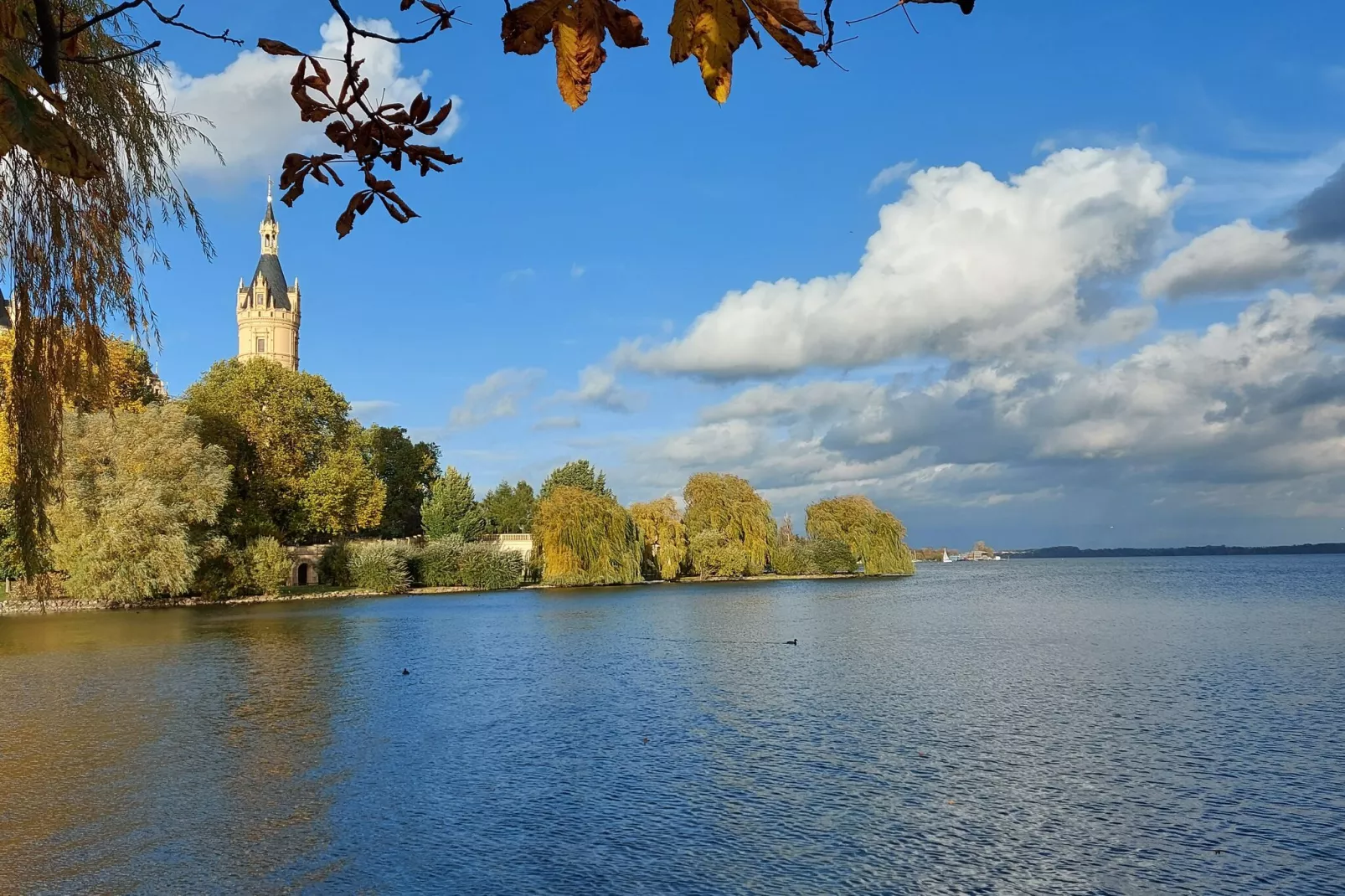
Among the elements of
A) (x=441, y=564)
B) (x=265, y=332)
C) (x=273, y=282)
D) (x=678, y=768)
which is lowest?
(x=678, y=768)

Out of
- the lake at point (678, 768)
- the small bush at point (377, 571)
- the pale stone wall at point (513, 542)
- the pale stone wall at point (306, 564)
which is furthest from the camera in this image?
the pale stone wall at point (513, 542)

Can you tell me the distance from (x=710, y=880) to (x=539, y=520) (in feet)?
178

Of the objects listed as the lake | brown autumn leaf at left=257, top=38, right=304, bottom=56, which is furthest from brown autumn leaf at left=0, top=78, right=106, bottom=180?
the lake

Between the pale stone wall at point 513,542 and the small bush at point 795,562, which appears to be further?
the pale stone wall at point 513,542

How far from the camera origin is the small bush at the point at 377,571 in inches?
2466

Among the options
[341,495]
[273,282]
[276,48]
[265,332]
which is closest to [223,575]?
[341,495]

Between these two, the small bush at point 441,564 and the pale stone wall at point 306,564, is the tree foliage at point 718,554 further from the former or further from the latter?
the pale stone wall at point 306,564

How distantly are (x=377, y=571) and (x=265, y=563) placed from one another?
10.2 m

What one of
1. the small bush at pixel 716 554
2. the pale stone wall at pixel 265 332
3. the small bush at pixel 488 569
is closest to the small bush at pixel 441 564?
the small bush at pixel 488 569

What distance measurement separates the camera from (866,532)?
73062 mm

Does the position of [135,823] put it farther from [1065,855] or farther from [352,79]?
[352,79]

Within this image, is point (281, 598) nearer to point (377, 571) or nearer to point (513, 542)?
point (377, 571)

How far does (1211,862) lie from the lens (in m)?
9.87

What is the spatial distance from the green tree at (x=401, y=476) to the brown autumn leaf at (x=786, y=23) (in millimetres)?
77572
